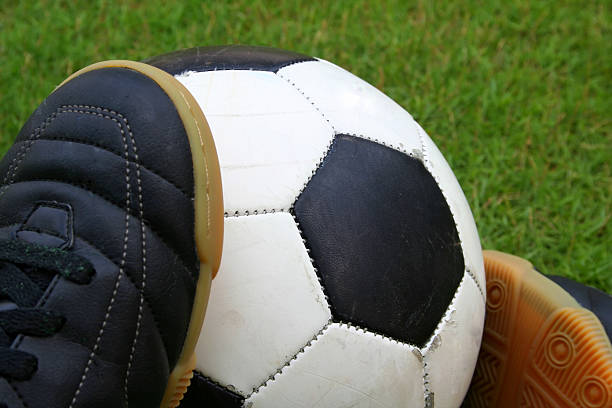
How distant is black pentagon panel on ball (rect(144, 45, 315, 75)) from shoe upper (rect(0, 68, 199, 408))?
0.19m

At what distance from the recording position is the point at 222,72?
147 cm

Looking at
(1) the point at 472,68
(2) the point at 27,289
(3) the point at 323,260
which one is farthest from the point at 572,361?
(1) the point at 472,68

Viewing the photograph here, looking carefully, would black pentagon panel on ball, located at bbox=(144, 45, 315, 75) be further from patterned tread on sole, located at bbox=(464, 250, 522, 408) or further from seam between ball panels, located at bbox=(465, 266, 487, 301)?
patterned tread on sole, located at bbox=(464, 250, 522, 408)

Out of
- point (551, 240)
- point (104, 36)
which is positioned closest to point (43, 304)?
point (551, 240)

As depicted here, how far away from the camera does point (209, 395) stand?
129 centimetres

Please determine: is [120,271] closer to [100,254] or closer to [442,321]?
[100,254]

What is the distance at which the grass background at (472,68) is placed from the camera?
2.38m

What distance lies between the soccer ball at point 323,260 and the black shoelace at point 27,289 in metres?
0.27

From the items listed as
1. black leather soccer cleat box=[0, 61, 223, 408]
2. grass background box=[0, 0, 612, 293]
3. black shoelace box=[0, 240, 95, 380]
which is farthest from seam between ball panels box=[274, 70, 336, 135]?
grass background box=[0, 0, 612, 293]

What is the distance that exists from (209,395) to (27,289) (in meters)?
0.38

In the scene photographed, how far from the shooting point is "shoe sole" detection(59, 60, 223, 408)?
1.25 meters

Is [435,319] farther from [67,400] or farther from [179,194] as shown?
[67,400]

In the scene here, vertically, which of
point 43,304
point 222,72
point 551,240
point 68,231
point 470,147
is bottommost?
point 551,240

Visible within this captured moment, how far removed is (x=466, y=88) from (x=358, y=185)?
1.51 meters
